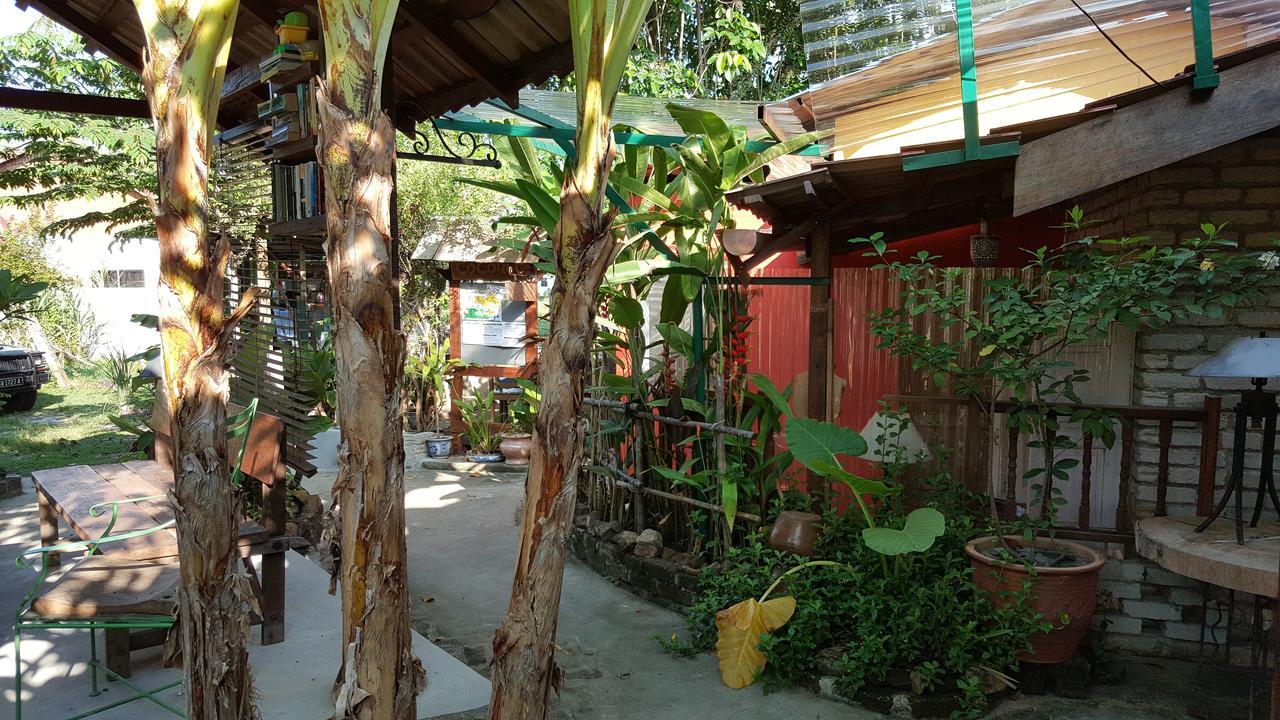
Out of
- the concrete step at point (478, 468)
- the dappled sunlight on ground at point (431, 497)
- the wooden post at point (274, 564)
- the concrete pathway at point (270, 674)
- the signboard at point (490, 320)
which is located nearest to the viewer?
the concrete pathway at point (270, 674)

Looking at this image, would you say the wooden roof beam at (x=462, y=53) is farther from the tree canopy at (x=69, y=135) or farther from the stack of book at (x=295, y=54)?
the tree canopy at (x=69, y=135)

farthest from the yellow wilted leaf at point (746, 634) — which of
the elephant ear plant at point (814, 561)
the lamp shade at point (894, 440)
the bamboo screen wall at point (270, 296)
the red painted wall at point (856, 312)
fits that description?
the bamboo screen wall at point (270, 296)

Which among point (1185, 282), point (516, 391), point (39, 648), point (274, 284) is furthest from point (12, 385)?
point (1185, 282)

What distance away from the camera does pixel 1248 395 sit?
3883 mm

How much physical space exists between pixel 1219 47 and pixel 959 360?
234 cm

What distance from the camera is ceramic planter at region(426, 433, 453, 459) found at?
10.4 meters

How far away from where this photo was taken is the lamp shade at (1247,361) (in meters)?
3.52

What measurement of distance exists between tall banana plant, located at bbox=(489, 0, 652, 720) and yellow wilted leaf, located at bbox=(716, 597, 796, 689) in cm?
193

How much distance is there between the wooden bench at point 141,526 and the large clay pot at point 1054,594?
3.33m

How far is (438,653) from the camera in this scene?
436 centimetres

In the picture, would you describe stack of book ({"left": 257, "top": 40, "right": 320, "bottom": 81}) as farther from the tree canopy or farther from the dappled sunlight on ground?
the tree canopy

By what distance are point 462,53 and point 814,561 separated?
315 cm

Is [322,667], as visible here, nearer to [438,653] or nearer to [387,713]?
[438,653]

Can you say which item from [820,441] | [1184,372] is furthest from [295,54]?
[1184,372]
